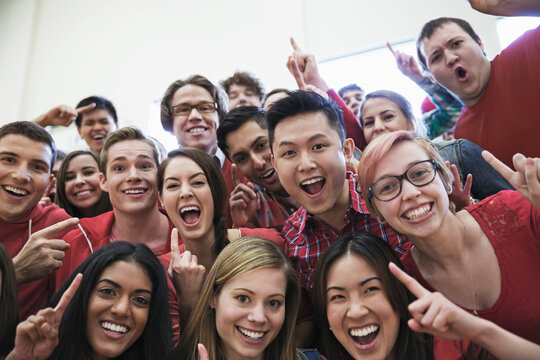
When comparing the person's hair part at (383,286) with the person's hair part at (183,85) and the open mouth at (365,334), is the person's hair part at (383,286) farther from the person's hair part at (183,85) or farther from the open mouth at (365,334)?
the person's hair part at (183,85)

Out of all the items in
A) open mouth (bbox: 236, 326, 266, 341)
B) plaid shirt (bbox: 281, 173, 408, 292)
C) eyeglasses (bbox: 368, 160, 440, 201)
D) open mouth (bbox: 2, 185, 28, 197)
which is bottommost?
open mouth (bbox: 236, 326, 266, 341)

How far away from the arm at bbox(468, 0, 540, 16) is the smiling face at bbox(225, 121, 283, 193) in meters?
1.45

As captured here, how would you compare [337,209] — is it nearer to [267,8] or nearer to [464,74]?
[464,74]

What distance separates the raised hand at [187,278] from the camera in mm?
2051

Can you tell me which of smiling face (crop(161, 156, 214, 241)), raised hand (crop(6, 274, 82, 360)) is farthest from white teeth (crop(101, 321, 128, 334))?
smiling face (crop(161, 156, 214, 241))

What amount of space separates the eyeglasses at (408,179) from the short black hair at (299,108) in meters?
0.56

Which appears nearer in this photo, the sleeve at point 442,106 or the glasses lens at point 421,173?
the glasses lens at point 421,173

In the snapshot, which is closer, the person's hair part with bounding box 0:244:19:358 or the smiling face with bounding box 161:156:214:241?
the person's hair part with bounding box 0:244:19:358

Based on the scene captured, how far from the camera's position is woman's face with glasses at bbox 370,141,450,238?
1.79 m

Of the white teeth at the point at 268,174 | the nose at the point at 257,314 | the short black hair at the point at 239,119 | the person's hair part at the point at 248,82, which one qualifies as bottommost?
the nose at the point at 257,314

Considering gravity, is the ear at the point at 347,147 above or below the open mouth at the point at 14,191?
above

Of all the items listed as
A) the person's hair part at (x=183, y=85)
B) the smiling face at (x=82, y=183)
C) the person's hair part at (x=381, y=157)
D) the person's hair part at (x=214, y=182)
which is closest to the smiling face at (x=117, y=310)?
the person's hair part at (x=214, y=182)

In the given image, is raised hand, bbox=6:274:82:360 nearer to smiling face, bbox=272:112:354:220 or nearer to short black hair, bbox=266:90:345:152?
smiling face, bbox=272:112:354:220

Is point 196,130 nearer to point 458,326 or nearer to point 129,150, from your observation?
point 129,150
